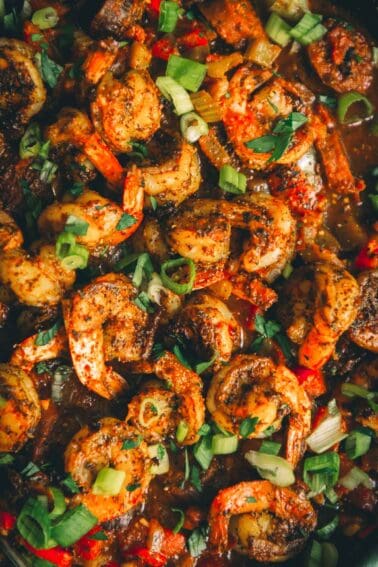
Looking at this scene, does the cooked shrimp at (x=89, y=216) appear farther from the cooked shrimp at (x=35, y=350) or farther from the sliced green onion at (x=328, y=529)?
the sliced green onion at (x=328, y=529)

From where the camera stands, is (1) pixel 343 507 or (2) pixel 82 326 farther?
(1) pixel 343 507

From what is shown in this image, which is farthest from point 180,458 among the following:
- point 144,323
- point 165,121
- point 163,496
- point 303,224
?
point 165,121

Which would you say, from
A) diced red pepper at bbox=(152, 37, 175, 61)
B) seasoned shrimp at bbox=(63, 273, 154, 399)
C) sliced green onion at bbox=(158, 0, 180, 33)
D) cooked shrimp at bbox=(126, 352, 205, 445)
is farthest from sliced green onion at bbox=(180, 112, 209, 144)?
cooked shrimp at bbox=(126, 352, 205, 445)

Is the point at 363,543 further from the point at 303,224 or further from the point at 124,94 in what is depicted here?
the point at 124,94

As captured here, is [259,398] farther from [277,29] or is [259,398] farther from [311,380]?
[277,29]

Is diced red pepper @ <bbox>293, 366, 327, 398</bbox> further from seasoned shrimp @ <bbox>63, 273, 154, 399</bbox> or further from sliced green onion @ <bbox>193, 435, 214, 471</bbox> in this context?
seasoned shrimp @ <bbox>63, 273, 154, 399</bbox>

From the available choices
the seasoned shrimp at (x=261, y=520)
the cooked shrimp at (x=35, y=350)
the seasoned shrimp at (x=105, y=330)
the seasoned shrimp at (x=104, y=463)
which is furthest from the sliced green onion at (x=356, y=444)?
the cooked shrimp at (x=35, y=350)
